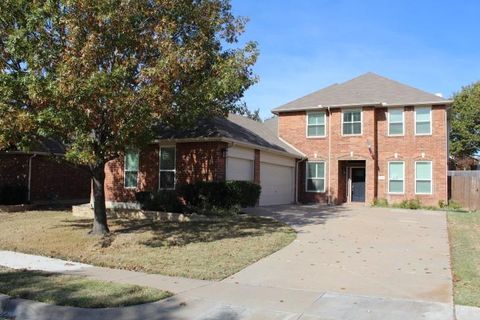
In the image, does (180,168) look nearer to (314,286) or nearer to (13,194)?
(13,194)

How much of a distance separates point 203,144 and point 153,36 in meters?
7.73

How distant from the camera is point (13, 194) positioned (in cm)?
2425

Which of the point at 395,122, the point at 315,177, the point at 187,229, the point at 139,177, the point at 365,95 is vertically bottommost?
the point at 187,229

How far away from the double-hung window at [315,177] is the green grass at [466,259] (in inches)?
395

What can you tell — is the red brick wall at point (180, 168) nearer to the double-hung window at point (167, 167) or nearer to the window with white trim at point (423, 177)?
the double-hung window at point (167, 167)

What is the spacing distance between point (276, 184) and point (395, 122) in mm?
7311

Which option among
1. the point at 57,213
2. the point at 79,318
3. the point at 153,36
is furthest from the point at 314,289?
the point at 57,213

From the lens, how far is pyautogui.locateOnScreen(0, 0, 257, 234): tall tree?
448 inches

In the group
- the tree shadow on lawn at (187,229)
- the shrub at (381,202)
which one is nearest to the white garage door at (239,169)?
the tree shadow on lawn at (187,229)

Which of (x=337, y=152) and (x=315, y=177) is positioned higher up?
(x=337, y=152)

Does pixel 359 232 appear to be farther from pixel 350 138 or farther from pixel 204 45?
pixel 350 138

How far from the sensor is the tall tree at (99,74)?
1137 centimetres

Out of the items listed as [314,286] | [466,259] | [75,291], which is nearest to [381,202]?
[466,259]

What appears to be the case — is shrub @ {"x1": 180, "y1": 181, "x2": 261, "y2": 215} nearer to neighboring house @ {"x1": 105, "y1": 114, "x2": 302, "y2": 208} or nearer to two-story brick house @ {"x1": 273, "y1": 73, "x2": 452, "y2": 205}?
neighboring house @ {"x1": 105, "y1": 114, "x2": 302, "y2": 208}
